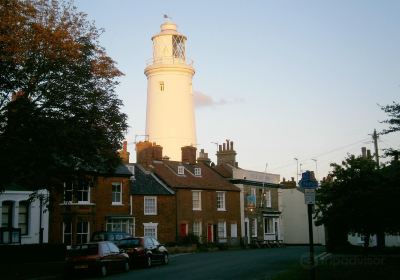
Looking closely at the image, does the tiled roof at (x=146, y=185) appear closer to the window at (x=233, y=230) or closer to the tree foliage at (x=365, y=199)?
the window at (x=233, y=230)

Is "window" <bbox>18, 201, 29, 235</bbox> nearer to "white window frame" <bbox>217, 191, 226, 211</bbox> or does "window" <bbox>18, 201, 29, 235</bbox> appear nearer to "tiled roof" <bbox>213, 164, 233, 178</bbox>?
"white window frame" <bbox>217, 191, 226, 211</bbox>

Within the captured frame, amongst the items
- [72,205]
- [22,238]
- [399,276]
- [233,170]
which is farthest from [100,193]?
[399,276]

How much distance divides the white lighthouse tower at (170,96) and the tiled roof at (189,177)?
447 cm

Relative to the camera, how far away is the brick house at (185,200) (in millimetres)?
48156

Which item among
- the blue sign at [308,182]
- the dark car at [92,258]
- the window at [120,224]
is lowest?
the dark car at [92,258]

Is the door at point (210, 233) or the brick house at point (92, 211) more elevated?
the brick house at point (92, 211)

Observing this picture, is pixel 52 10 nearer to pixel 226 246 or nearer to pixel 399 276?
pixel 399 276

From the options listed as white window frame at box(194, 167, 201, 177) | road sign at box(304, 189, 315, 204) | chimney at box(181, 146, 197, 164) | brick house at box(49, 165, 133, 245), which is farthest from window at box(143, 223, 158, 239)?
road sign at box(304, 189, 315, 204)

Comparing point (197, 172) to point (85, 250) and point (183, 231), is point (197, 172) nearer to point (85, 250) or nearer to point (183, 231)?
point (183, 231)

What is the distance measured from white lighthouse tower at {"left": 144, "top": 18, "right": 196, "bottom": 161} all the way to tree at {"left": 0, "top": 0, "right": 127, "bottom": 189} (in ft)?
118

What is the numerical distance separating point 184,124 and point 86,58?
3773cm

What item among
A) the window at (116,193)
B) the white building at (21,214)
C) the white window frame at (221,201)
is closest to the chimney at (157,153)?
the white window frame at (221,201)

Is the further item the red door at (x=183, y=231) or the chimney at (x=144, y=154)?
the chimney at (x=144, y=154)

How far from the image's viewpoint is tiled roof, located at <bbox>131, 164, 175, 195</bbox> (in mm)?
47719
